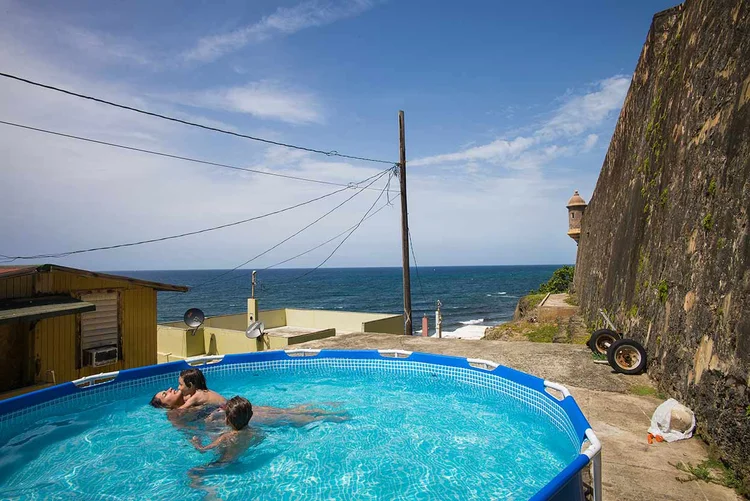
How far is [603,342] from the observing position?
893 cm

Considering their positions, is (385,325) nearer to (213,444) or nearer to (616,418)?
(213,444)

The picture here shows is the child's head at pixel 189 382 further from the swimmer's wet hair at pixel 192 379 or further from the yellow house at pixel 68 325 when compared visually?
the yellow house at pixel 68 325

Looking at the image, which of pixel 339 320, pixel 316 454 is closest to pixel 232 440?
pixel 316 454

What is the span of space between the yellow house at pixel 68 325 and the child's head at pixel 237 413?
3.68 m

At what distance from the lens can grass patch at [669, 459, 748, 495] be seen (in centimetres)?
389

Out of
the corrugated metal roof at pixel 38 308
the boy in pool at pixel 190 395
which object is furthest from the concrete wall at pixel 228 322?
the boy in pool at pixel 190 395

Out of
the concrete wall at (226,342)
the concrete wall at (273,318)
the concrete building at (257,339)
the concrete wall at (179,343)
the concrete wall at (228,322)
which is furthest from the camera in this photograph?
the concrete wall at (273,318)

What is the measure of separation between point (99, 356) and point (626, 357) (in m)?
10.5

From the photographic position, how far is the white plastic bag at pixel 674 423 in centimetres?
489

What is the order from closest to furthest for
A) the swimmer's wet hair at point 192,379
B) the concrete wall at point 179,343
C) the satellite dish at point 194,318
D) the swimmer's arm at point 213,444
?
1. the swimmer's arm at point 213,444
2. the swimmer's wet hair at point 192,379
3. the satellite dish at point 194,318
4. the concrete wall at point 179,343

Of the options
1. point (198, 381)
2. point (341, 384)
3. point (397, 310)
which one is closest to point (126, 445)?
point (198, 381)

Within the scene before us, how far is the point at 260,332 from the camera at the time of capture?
47.6ft

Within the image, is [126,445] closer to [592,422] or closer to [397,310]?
[592,422]

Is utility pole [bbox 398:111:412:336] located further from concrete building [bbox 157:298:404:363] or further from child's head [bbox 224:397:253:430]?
child's head [bbox 224:397:253:430]
